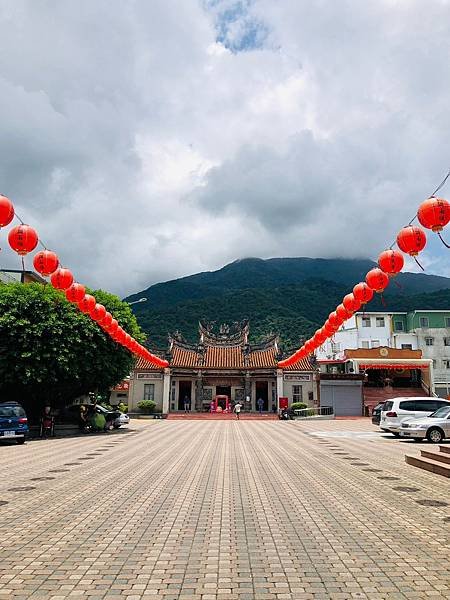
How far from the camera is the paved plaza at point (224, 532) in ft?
13.9

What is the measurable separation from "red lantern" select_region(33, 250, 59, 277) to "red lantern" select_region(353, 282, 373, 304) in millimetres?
8767

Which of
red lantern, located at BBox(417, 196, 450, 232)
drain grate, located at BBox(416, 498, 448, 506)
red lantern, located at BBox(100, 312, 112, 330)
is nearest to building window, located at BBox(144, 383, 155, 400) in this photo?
red lantern, located at BBox(100, 312, 112, 330)

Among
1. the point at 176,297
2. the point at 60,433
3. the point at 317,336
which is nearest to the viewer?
the point at 317,336

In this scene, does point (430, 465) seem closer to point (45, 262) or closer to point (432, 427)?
point (432, 427)

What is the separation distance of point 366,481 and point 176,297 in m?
122

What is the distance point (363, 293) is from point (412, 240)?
12.8 feet

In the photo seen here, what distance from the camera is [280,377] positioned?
152ft

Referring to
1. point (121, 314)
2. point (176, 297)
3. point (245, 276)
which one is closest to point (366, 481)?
point (121, 314)

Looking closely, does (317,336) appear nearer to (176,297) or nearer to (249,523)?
(249,523)

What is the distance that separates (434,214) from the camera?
9.58 meters

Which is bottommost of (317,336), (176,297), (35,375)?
(35,375)

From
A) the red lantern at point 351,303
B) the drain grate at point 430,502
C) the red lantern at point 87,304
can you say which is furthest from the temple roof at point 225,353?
the drain grate at point 430,502

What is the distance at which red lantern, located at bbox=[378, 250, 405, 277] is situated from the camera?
1256 centimetres

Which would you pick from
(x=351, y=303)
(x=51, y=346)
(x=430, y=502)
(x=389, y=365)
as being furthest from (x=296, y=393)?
(x=430, y=502)
